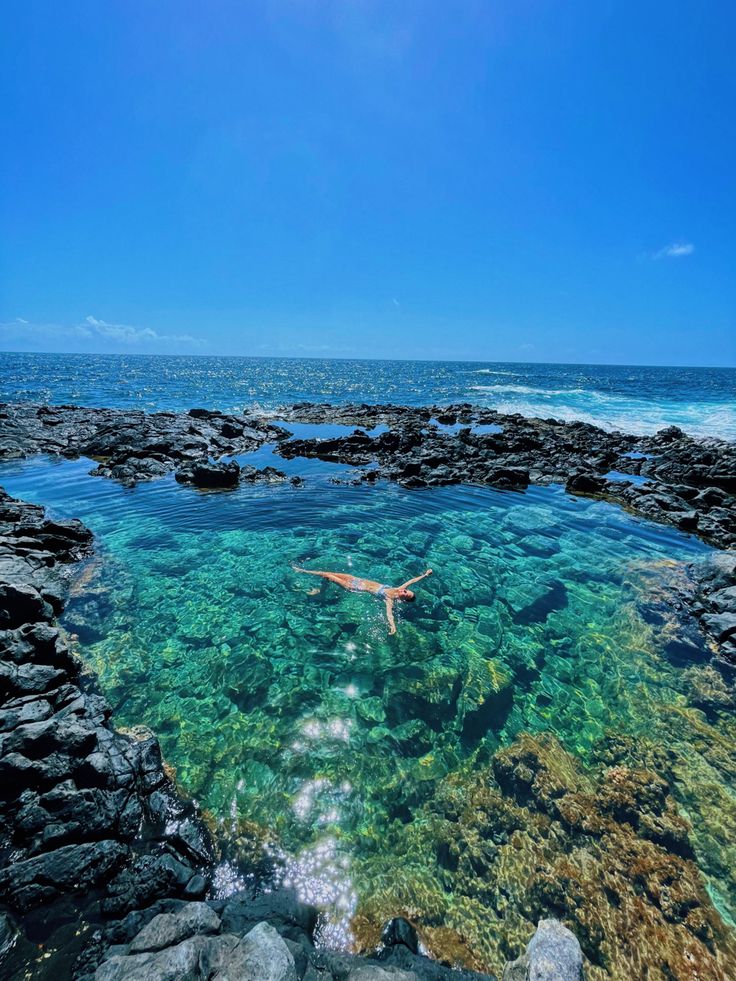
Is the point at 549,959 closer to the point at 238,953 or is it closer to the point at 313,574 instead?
the point at 238,953

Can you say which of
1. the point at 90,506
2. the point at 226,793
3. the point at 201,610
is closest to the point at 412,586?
the point at 201,610

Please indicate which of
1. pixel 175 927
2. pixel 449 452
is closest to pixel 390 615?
pixel 175 927

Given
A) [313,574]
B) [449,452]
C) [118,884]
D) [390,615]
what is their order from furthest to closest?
[449,452]
[313,574]
[390,615]
[118,884]

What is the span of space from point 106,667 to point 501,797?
324 inches

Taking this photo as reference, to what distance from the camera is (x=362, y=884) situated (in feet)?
17.8

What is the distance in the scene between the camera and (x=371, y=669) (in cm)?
927

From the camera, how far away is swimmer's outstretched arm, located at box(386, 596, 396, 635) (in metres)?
10.7

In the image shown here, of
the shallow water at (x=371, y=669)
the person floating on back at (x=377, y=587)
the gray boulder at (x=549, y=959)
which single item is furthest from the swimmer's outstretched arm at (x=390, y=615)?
the gray boulder at (x=549, y=959)

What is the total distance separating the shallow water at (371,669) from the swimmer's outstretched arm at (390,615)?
274 millimetres

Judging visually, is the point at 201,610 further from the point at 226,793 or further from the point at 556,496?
the point at 556,496

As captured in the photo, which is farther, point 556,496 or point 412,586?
point 556,496

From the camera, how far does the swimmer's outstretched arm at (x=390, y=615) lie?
1067 centimetres

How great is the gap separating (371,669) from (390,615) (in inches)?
81.8

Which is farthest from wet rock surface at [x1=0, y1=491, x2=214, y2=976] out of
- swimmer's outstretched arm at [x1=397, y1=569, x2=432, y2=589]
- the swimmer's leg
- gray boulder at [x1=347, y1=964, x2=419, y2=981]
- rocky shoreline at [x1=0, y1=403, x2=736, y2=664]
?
rocky shoreline at [x1=0, y1=403, x2=736, y2=664]
